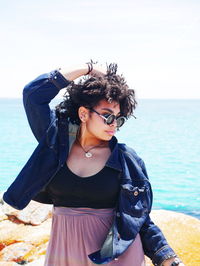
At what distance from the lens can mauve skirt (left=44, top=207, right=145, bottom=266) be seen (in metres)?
2.79

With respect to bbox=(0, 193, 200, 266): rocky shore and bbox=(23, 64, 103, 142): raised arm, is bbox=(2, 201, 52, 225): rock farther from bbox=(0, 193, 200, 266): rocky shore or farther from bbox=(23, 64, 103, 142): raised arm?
bbox=(23, 64, 103, 142): raised arm

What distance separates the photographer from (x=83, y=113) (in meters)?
2.96

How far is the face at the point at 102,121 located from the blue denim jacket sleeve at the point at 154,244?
592 millimetres

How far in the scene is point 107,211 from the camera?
2828 mm

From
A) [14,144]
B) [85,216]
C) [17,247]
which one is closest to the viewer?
[85,216]

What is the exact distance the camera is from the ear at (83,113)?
2.95 meters

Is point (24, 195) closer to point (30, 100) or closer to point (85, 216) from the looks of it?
point (85, 216)

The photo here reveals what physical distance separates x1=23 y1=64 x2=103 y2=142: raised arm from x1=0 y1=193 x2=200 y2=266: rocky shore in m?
2.65

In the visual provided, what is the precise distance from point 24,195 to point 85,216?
0.40m

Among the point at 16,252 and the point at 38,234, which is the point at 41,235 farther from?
the point at 16,252

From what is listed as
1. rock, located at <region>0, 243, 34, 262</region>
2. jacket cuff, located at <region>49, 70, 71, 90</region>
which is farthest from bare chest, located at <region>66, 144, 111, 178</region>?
rock, located at <region>0, 243, 34, 262</region>

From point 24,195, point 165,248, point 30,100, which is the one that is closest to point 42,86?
point 30,100

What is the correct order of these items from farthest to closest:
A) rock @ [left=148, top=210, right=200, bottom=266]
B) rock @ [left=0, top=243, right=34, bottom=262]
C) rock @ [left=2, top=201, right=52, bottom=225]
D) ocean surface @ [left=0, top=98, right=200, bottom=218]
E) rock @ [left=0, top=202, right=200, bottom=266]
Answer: ocean surface @ [left=0, top=98, right=200, bottom=218] → rock @ [left=2, top=201, right=52, bottom=225] → rock @ [left=0, top=243, right=34, bottom=262] → rock @ [left=0, top=202, right=200, bottom=266] → rock @ [left=148, top=210, right=200, bottom=266]

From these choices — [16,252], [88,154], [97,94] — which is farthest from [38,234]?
[97,94]
